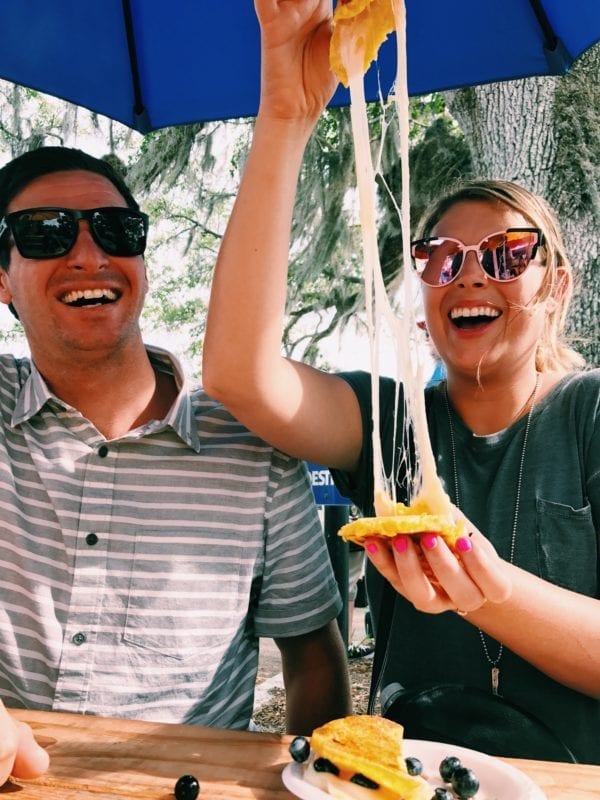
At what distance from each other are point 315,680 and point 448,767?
81 centimetres

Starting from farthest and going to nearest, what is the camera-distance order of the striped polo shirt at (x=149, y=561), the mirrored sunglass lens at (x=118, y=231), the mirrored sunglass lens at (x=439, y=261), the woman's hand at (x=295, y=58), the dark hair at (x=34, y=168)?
the dark hair at (x=34, y=168) < the mirrored sunglass lens at (x=118, y=231) < the mirrored sunglass lens at (x=439, y=261) < the striped polo shirt at (x=149, y=561) < the woman's hand at (x=295, y=58)

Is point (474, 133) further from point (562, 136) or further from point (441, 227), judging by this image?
point (441, 227)

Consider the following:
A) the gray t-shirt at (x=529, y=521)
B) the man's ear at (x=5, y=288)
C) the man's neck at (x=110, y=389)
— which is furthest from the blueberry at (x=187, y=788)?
the man's ear at (x=5, y=288)

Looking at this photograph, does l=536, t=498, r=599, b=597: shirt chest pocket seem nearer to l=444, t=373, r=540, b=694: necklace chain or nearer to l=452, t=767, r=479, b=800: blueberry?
l=444, t=373, r=540, b=694: necklace chain

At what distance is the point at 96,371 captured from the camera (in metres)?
2.17

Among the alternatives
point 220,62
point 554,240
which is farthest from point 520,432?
point 220,62

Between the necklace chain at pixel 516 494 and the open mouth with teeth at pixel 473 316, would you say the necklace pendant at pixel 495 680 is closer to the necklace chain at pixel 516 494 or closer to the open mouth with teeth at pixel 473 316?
the necklace chain at pixel 516 494

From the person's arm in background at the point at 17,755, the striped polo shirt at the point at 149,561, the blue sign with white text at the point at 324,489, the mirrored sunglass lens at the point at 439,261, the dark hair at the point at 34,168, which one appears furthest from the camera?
the blue sign with white text at the point at 324,489

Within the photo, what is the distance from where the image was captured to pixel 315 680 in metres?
2.09

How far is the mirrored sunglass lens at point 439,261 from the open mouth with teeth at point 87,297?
834 millimetres

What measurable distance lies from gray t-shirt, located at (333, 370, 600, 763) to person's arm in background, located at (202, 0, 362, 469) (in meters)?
0.42

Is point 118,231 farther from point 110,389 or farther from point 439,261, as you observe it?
point 439,261

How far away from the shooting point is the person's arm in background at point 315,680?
2059 mm

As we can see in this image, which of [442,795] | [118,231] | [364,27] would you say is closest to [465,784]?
[442,795]
